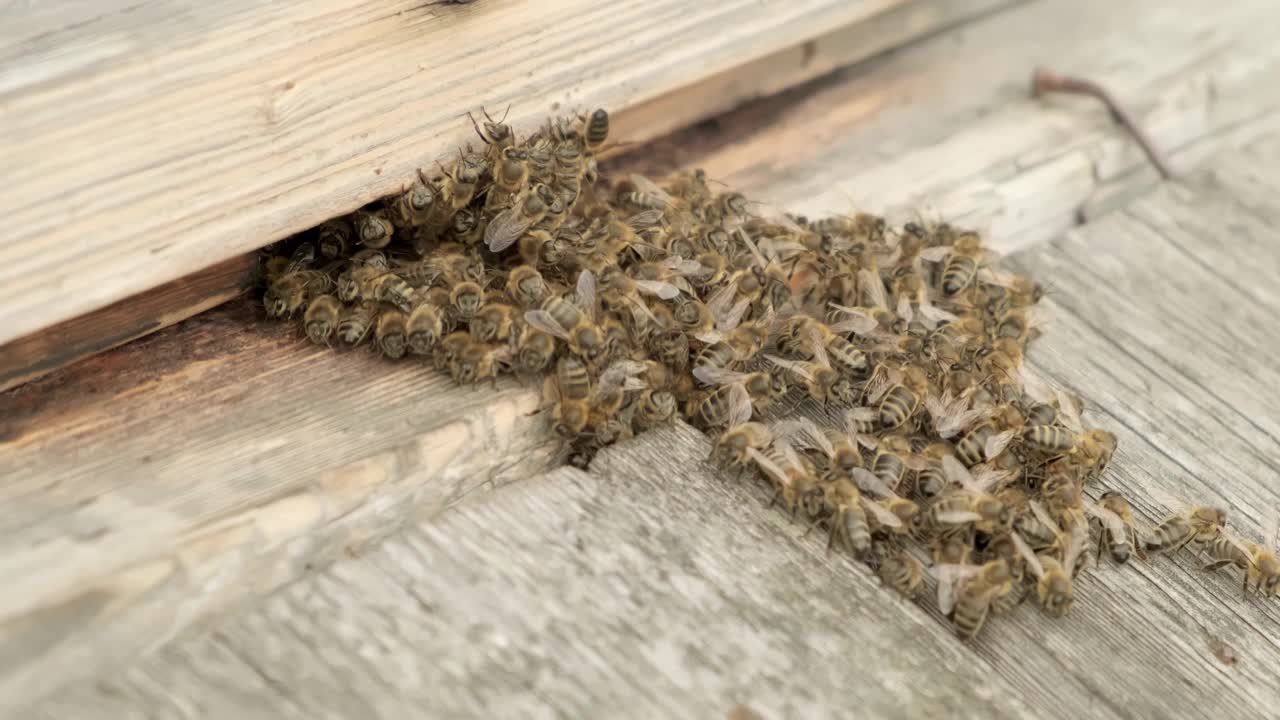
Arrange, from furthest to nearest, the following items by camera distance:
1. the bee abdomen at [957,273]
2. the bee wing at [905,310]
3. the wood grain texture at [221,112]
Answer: the bee abdomen at [957,273], the bee wing at [905,310], the wood grain texture at [221,112]

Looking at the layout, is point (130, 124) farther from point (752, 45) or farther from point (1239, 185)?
point (1239, 185)

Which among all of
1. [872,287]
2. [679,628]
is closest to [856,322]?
[872,287]

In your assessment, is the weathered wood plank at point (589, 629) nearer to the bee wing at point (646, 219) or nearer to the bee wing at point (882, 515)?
the bee wing at point (882, 515)

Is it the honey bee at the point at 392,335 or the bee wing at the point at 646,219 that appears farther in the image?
the bee wing at the point at 646,219

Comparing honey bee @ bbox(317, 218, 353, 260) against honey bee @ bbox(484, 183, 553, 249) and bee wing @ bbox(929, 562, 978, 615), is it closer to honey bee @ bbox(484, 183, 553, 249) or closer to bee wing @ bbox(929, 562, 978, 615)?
honey bee @ bbox(484, 183, 553, 249)

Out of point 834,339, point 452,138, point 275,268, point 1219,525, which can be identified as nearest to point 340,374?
point 275,268

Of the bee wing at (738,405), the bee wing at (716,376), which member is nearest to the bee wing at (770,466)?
the bee wing at (738,405)
